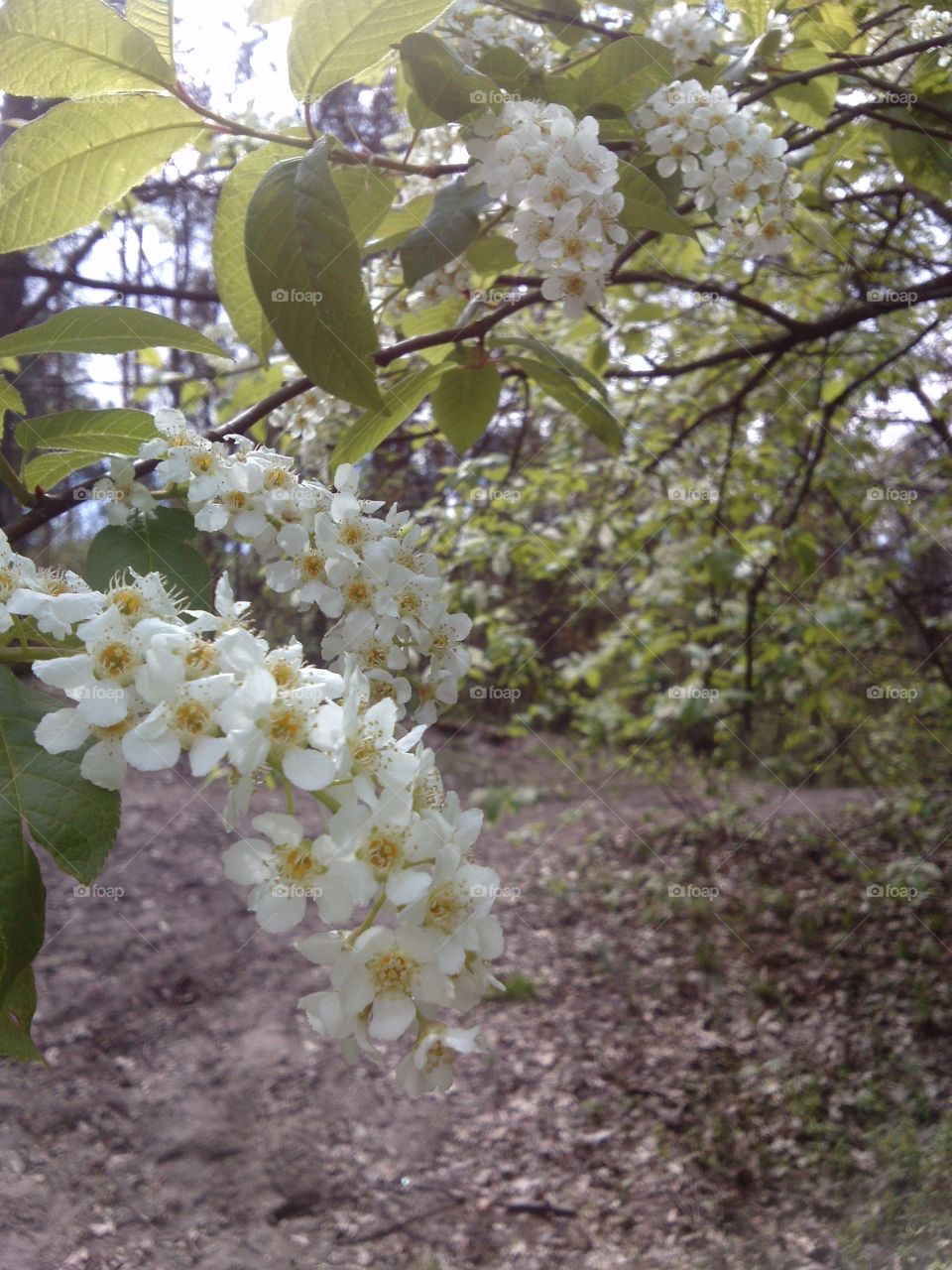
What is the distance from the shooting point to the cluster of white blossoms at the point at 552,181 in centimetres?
93

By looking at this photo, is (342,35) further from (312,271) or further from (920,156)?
(920,156)

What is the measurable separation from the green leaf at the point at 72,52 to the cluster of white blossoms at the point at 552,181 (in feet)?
1.00

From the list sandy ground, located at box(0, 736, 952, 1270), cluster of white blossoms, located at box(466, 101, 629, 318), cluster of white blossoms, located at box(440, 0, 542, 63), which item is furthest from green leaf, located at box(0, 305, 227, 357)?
sandy ground, located at box(0, 736, 952, 1270)

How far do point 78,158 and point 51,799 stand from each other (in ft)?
2.08

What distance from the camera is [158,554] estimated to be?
2.60 feet

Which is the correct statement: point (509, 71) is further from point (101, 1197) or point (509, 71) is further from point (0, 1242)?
point (101, 1197)

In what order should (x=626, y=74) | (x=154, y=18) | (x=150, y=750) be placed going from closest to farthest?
(x=150, y=750) → (x=154, y=18) → (x=626, y=74)

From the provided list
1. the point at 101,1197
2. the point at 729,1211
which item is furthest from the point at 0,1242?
the point at 729,1211

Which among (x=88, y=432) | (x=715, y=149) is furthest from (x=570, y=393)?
(x=88, y=432)

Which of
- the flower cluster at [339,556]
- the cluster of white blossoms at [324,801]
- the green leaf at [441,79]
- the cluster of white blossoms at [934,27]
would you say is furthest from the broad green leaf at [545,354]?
the cluster of white blossoms at [934,27]

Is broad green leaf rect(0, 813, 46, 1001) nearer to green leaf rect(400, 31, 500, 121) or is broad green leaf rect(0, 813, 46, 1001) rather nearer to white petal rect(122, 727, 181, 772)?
white petal rect(122, 727, 181, 772)

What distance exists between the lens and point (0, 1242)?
1830 millimetres

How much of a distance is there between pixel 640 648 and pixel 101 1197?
2202mm

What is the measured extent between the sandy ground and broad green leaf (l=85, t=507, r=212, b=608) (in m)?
1.65
